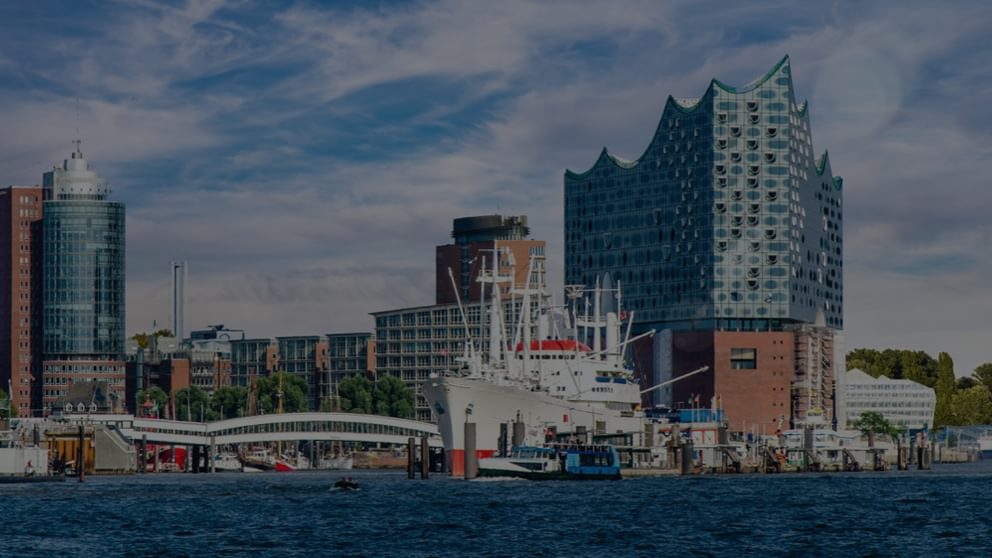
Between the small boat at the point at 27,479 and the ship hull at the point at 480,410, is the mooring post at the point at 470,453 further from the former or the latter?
the small boat at the point at 27,479

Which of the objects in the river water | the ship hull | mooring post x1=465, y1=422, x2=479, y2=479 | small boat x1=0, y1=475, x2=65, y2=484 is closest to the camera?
the river water

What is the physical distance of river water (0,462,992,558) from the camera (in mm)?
97312

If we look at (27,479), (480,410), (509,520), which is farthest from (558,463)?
(509,520)

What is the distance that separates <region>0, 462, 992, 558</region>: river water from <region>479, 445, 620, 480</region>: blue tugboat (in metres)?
2.12

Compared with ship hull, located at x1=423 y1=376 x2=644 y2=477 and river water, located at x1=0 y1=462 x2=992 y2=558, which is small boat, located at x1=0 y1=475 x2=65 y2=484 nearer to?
river water, located at x1=0 y1=462 x2=992 y2=558

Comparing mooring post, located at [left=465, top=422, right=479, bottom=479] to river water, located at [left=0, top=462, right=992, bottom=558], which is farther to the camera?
mooring post, located at [left=465, top=422, right=479, bottom=479]

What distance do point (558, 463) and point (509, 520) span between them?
5061 centimetres

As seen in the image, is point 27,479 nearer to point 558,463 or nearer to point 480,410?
point 480,410

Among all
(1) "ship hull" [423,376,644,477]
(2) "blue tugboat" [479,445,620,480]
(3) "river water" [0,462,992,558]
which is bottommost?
(3) "river water" [0,462,992,558]

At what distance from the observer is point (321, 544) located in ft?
329

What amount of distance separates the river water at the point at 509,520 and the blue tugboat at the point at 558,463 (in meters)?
2.12

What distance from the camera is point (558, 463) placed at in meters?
167

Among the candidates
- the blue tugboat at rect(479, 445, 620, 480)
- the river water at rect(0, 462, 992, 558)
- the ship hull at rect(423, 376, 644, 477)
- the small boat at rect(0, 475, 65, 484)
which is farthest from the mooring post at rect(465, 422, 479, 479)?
the small boat at rect(0, 475, 65, 484)

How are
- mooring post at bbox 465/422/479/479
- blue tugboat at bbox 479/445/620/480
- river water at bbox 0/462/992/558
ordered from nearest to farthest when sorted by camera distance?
river water at bbox 0/462/992/558 < blue tugboat at bbox 479/445/620/480 < mooring post at bbox 465/422/479/479
